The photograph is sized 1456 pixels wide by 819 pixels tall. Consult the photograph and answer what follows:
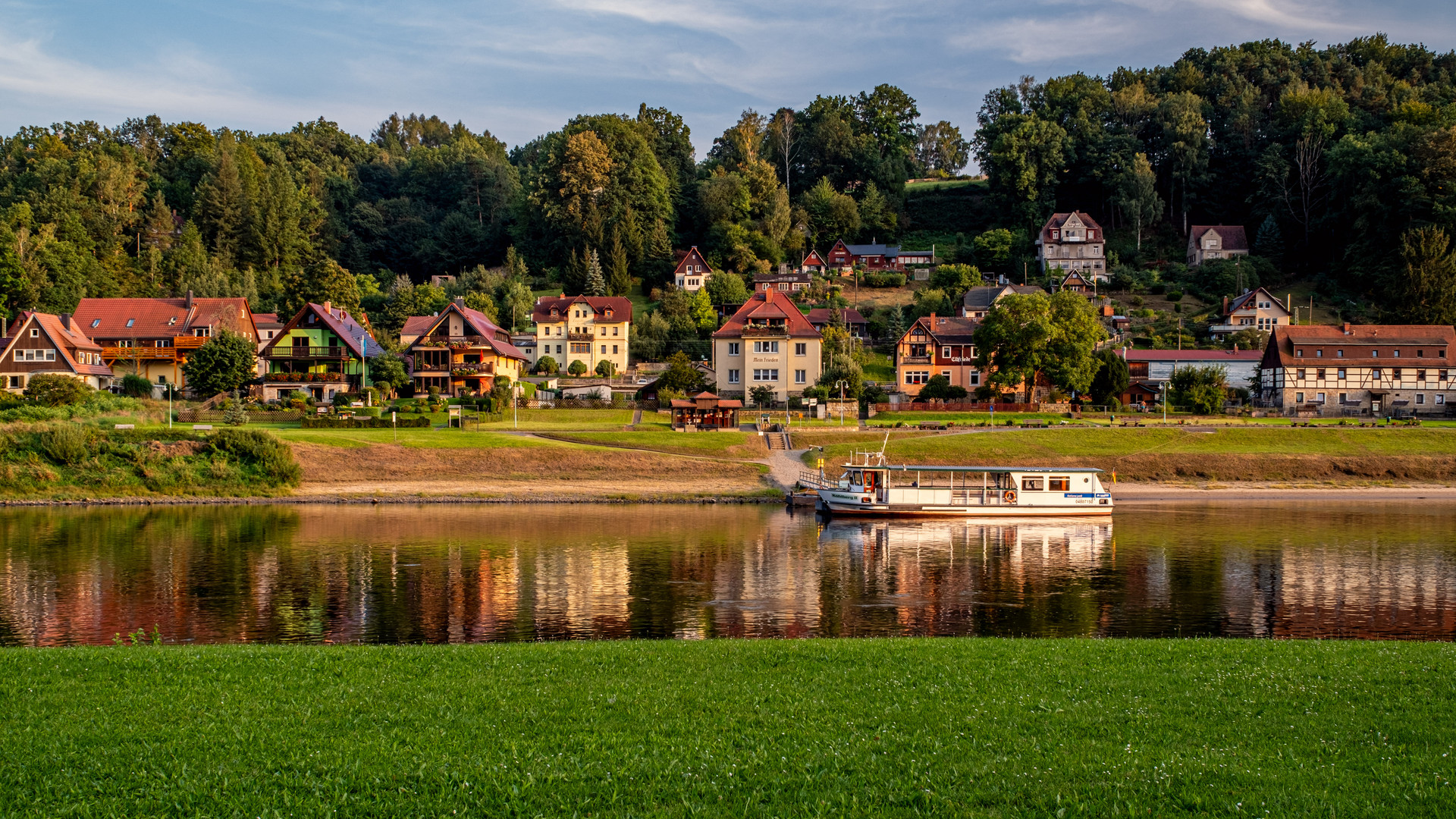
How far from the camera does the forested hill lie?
108312 millimetres

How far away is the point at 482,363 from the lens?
258ft

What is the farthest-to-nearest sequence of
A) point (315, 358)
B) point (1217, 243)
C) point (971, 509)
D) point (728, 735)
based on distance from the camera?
1. point (1217, 243)
2. point (315, 358)
3. point (971, 509)
4. point (728, 735)

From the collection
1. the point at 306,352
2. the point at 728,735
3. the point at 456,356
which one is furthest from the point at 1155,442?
the point at 306,352

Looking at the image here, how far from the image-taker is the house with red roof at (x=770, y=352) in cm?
8081

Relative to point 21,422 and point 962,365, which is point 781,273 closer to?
point 962,365

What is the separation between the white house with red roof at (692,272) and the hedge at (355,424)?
183ft

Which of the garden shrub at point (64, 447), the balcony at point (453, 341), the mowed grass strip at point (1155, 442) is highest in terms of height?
the balcony at point (453, 341)

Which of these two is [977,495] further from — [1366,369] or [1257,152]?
[1257,152]

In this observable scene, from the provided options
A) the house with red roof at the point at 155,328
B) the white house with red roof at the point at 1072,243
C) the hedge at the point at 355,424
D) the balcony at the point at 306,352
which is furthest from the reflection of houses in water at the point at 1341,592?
the white house with red roof at the point at 1072,243

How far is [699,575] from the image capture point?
30.5 metres

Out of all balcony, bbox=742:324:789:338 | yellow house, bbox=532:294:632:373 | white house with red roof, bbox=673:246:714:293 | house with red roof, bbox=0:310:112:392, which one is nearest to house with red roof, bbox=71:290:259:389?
house with red roof, bbox=0:310:112:392

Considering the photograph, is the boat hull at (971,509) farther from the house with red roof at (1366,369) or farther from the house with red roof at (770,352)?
the house with red roof at (1366,369)

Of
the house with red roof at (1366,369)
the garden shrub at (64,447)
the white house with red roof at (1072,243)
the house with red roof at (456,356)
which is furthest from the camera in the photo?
the white house with red roof at (1072,243)

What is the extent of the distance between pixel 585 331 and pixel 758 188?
49.4m
